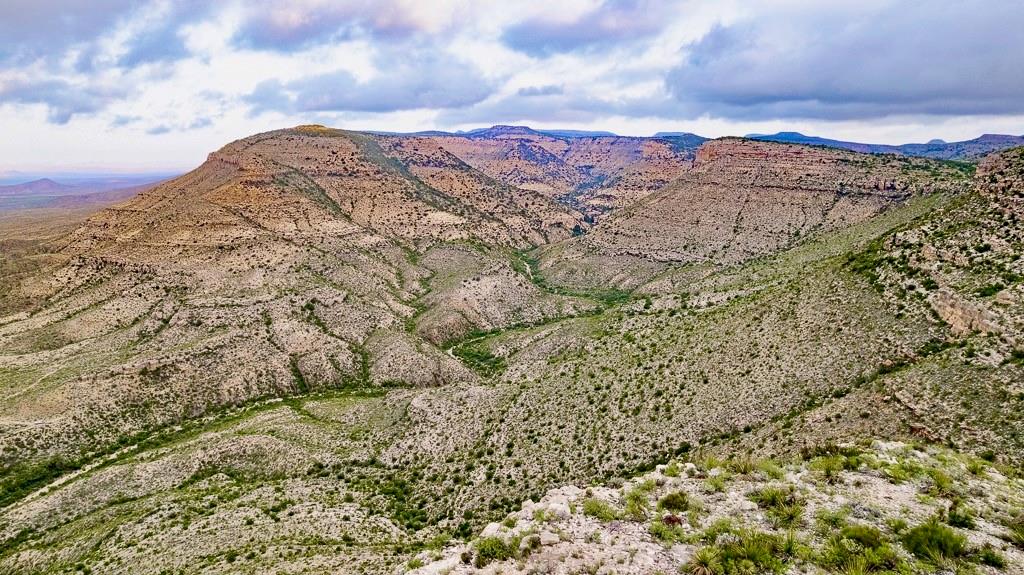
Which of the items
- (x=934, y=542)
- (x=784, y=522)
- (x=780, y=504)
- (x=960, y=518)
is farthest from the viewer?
(x=780, y=504)

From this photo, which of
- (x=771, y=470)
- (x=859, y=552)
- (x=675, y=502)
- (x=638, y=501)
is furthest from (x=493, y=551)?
(x=771, y=470)

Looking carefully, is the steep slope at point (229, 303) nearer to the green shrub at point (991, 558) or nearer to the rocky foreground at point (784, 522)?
the rocky foreground at point (784, 522)

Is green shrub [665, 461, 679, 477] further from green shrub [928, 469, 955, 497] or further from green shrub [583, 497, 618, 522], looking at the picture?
green shrub [928, 469, 955, 497]

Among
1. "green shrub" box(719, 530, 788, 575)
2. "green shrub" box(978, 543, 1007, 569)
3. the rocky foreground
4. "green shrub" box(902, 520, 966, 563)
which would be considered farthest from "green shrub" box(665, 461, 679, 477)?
"green shrub" box(978, 543, 1007, 569)

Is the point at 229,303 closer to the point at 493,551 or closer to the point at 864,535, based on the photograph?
the point at 493,551

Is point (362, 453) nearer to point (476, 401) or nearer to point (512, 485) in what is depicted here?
point (476, 401)
